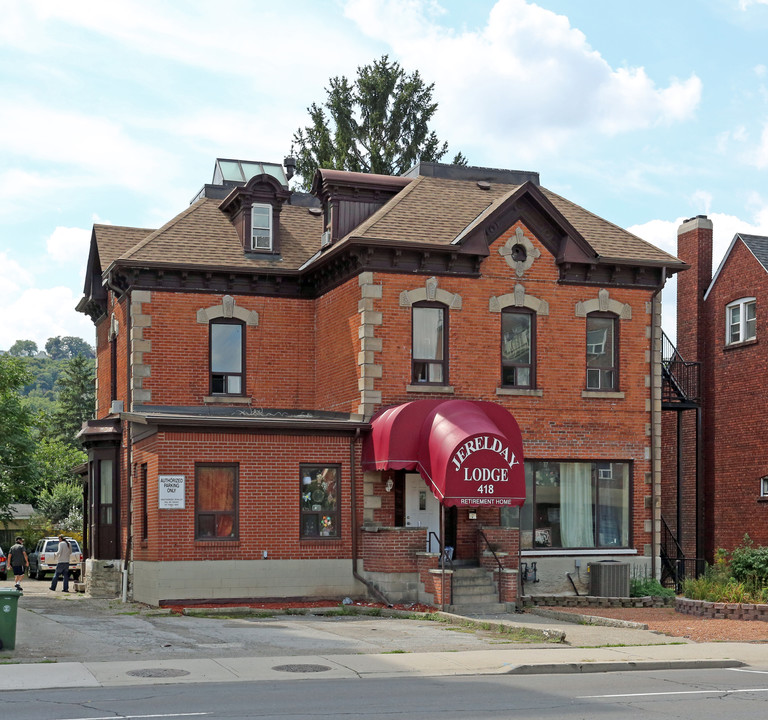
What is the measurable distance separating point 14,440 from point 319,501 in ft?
58.7

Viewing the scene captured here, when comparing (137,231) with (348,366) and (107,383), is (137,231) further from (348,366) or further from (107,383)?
(348,366)

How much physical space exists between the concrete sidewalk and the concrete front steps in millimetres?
1104

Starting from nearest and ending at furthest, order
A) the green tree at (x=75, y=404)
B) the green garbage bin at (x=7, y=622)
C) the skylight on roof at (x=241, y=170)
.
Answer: the green garbage bin at (x=7, y=622)
the skylight on roof at (x=241, y=170)
the green tree at (x=75, y=404)

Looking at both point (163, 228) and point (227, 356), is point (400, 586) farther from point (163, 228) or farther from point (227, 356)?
point (163, 228)

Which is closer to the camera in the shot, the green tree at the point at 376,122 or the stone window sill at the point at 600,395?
the stone window sill at the point at 600,395

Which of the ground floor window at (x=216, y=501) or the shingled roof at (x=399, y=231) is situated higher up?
the shingled roof at (x=399, y=231)

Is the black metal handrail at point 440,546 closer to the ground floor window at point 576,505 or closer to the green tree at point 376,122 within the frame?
the ground floor window at point 576,505

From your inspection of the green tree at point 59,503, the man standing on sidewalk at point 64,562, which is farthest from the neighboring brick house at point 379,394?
the green tree at point 59,503

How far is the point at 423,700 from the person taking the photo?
41.9ft

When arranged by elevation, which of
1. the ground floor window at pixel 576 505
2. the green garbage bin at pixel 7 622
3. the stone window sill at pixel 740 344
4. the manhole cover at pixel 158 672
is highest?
the stone window sill at pixel 740 344

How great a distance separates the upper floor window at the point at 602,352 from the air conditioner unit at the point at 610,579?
4.41 metres

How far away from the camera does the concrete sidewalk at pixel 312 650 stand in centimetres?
1509

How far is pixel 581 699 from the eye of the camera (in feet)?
42.5

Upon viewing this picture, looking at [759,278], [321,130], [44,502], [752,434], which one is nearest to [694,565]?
[752,434]
